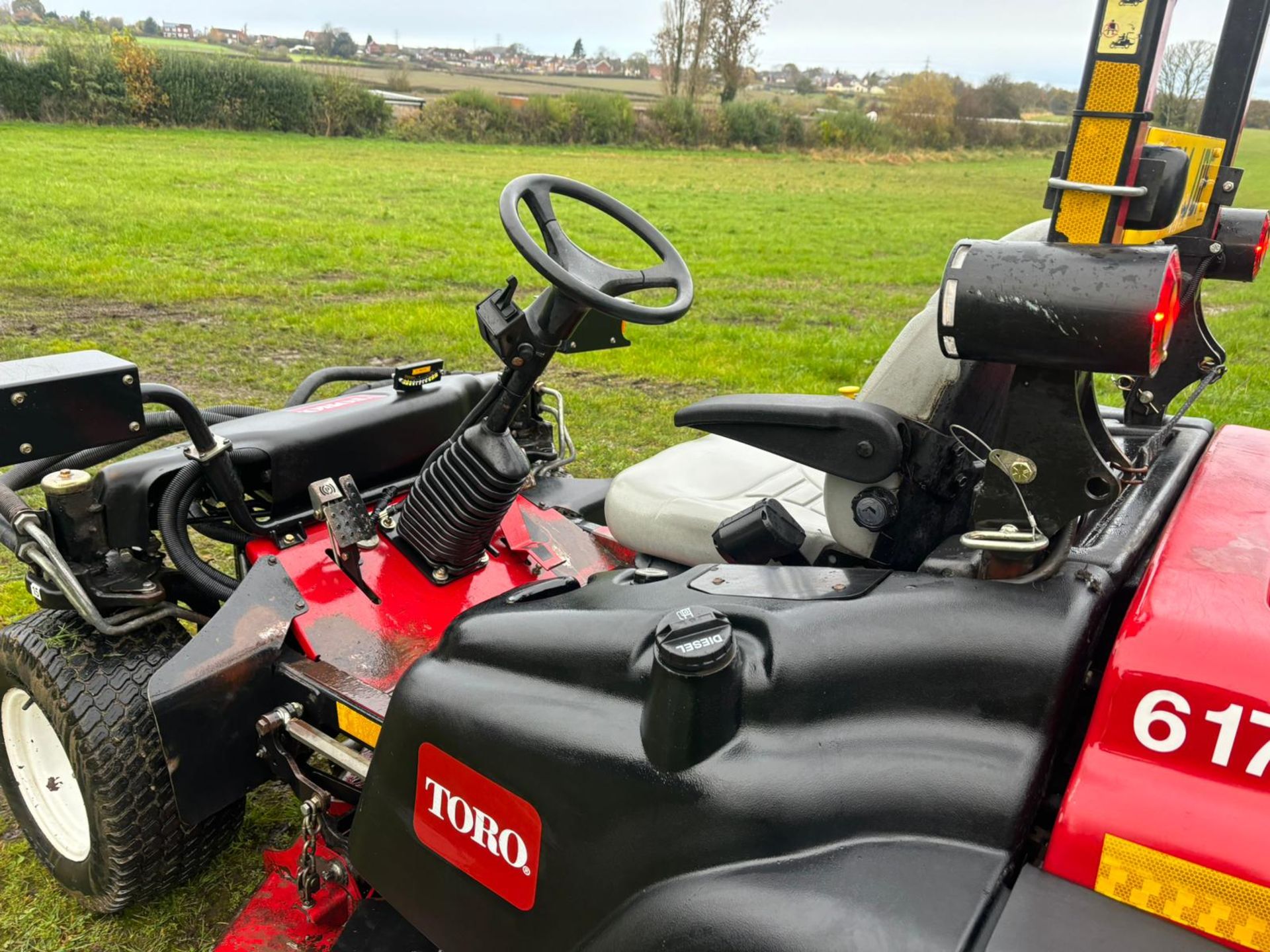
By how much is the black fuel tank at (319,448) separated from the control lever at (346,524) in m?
0.07

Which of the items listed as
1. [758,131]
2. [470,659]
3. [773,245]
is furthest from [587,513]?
[758,131]

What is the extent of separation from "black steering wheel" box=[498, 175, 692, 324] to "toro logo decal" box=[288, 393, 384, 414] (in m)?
0.74

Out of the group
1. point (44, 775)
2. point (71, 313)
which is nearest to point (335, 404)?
point (44, 775)

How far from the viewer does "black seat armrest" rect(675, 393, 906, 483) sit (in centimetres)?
146

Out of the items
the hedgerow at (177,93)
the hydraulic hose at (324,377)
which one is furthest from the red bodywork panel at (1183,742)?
the hedgerow at (177,93)

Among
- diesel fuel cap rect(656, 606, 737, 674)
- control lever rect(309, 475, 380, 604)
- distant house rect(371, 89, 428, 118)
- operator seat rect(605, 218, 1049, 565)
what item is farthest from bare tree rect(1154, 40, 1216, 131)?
distant house rect(371, 89, 428, 118)

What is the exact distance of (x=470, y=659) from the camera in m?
1.51

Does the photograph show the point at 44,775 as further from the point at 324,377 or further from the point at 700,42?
the point at 700,42

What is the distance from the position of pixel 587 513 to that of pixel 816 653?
5.75ft

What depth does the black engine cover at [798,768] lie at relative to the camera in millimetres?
1054

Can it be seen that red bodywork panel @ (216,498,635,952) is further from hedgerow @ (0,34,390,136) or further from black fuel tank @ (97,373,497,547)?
hedgerow @ (0,34,390,136)

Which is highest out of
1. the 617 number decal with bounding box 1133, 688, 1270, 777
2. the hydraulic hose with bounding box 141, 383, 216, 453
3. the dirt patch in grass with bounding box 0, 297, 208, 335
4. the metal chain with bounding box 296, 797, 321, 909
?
the 617 number decal with bounding box 1133, 688, 1270, 777

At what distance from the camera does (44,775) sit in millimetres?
2254

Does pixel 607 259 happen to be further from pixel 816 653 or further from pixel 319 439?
pixel 816 653
